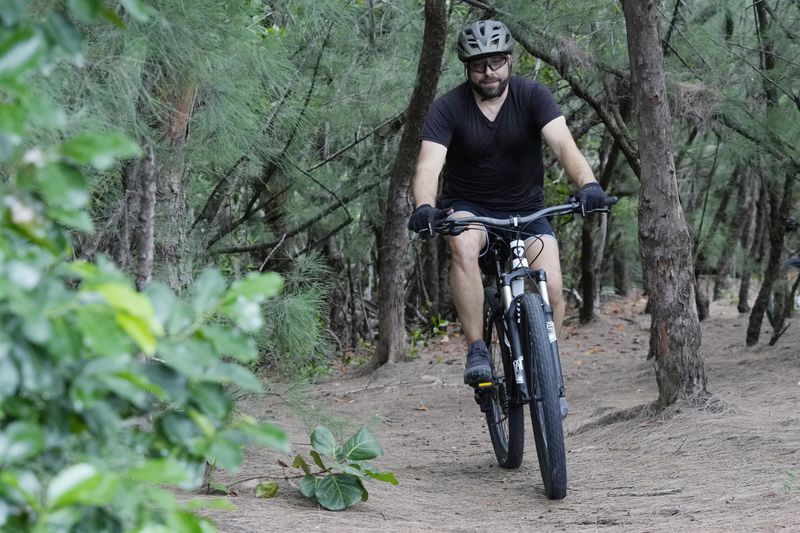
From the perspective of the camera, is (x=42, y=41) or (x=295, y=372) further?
(x=295, y=372)

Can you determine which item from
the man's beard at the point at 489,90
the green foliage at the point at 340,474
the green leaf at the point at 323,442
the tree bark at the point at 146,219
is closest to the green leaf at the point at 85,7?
the tree bark at the point at 146,219

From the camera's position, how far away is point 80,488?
113cm

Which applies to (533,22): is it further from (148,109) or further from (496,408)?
(148,109)

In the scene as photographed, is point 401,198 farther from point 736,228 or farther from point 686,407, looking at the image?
point 736,228

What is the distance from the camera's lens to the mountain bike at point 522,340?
13.1 ft

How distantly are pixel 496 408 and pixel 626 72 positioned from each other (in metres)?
3.47

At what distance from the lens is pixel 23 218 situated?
1.18 m

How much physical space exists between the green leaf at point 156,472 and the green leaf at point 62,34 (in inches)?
20.4

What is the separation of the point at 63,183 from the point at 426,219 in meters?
3.03

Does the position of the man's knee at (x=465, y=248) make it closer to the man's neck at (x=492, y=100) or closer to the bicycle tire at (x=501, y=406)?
the bicycle tire at (x=501, y=406)

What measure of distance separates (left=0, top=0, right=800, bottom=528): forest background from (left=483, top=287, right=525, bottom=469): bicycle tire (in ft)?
3.57

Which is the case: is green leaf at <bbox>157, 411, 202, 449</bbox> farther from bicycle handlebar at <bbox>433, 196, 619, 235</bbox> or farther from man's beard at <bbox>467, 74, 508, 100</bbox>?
man's beard at <bbox>467, 74, 508, 100</bbox>

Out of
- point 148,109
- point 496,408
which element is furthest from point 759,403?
point 148,109

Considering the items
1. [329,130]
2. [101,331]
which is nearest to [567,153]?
[101,331]
